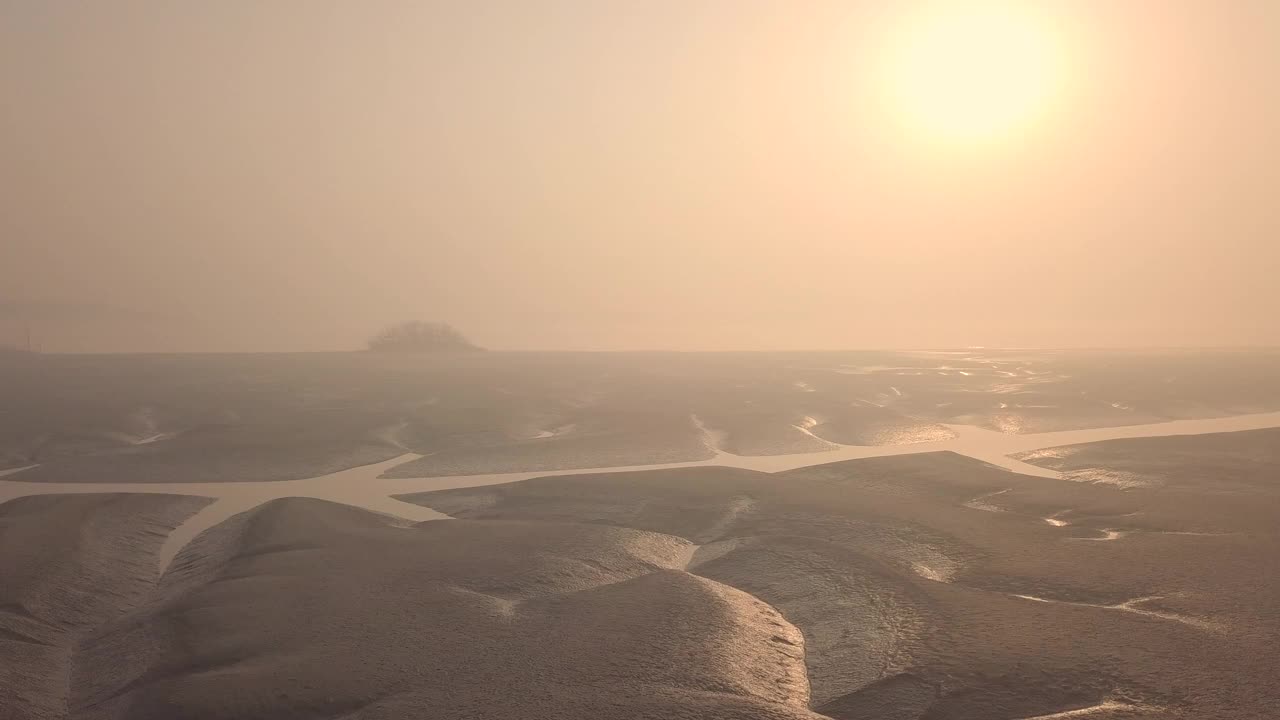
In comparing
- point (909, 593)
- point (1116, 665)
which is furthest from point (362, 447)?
point (1116, 665)

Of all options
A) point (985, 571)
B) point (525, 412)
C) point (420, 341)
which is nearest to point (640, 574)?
point (985, 571)

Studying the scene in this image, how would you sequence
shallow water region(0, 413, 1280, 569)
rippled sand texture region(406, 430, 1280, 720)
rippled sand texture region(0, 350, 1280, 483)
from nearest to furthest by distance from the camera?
rippled sand texture region(406, 430, 1280, 720), shallow water region(0, 413, 1280, 569), rippled sand texture region(0, 350, 1280, 483)

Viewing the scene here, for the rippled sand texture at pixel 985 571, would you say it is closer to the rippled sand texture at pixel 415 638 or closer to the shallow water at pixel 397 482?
the rippled sand texture at pixel 415 638

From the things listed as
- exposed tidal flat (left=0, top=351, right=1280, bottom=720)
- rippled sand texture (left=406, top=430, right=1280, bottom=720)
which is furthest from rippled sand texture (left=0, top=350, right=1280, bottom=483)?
rippled sand texture (left=406, top=430, right=1280, bottom=720)

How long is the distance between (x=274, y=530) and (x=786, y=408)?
18.9 meters

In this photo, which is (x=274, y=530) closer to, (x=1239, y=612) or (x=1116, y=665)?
(x=1116, y=665)

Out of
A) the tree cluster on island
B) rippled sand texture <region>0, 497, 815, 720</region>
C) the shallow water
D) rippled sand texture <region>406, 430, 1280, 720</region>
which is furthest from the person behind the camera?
the tree cluster on island

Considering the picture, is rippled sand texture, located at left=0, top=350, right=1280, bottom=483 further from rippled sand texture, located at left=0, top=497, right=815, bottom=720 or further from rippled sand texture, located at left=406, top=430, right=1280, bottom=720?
rippled sand texture, located at left=0, top=497, right=815, bottom=720

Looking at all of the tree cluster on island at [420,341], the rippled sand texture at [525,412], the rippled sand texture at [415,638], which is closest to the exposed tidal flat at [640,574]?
the rippled sand texture at [415,638]

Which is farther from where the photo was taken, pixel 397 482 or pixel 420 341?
pixel 420 341

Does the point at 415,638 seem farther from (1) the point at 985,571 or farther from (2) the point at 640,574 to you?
(1) the point at 985,571

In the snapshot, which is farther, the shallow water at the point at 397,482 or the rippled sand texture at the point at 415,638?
the shallow water at the point at 397,482

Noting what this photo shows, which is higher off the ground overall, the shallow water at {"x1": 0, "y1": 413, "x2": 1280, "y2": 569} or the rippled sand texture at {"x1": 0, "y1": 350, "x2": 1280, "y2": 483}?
the rippled sand texture at {"x1": 0, "y1": 350, "x2": 1280, "y2": 483}

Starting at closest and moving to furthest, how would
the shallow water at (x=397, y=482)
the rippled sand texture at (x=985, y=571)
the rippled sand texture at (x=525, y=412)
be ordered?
the rippled sand texture at (x=985, y=571) < the shallow water at (x=397, y=482) < the rippled sand texture at (x=525, y=412)
